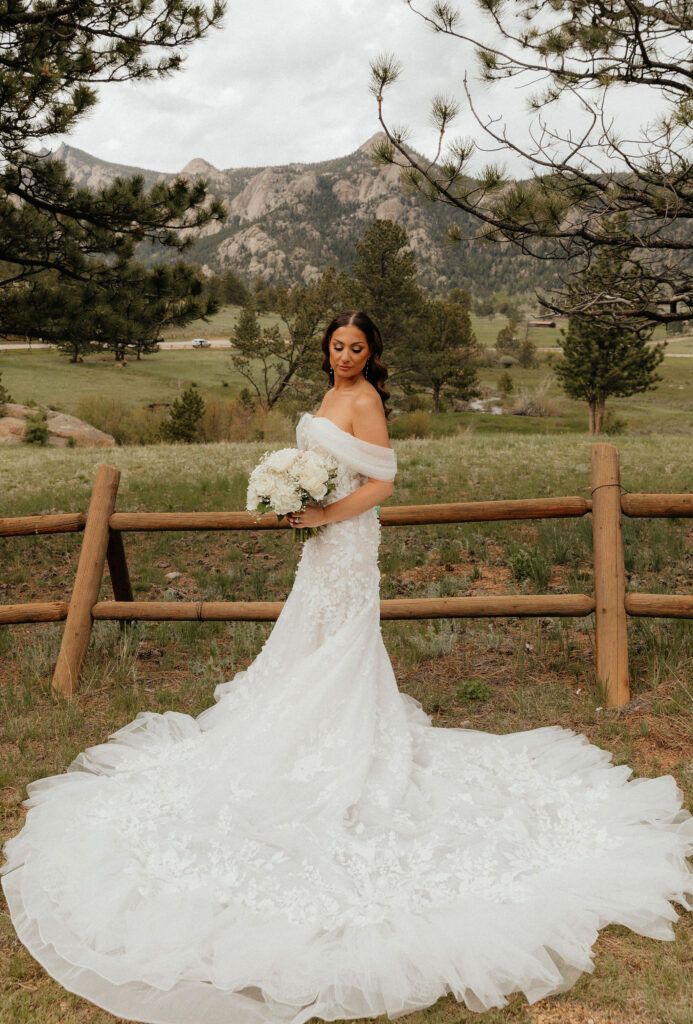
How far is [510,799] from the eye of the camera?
4164 mm

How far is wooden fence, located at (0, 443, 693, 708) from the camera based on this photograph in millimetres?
5664

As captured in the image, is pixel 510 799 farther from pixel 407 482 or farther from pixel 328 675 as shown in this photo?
pixel 407 482

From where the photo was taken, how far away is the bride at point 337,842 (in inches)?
117

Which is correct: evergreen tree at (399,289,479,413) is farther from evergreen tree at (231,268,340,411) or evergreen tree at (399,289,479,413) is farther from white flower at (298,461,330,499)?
white flower at (298,461,330,499)

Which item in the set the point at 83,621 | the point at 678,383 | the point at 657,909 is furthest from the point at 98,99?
the point at 678,383

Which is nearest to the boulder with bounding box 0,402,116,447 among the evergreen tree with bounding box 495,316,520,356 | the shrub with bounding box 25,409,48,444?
the shrub with bounding box 25,409,48,444

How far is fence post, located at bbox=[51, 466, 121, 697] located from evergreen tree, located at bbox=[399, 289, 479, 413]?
52671mm

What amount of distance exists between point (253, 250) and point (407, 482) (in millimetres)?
179146

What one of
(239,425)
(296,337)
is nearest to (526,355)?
(296,337)

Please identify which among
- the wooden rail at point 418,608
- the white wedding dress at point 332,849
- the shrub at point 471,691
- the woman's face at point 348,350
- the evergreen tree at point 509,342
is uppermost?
the evergreen tree at point 509,342

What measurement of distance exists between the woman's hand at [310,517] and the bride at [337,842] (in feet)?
0.04

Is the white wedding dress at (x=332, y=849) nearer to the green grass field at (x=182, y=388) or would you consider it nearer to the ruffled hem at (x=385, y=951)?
the ruffled hem at (x=385, y=951)

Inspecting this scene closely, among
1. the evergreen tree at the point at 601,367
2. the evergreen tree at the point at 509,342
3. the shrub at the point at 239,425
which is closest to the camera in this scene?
the shrub at the point at 239,425

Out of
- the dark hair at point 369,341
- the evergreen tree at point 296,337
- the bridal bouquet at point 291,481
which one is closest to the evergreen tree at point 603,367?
the evergreen tree at point 296,337
